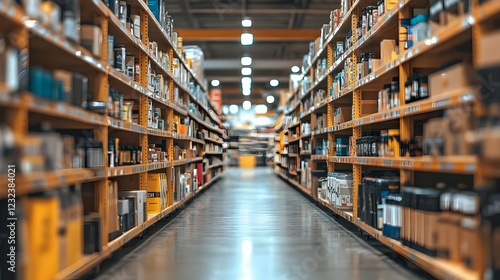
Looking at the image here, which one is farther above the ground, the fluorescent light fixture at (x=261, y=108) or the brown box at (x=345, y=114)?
the fluorescent light fixture at (x=261, y=108)

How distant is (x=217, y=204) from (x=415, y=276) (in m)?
4.66

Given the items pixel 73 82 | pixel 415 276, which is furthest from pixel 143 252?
pixel 415 276

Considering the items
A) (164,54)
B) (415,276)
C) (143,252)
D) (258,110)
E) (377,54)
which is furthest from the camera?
(258,110)

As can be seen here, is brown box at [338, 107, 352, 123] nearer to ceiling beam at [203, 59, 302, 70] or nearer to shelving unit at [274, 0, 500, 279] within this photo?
shelving unit at [274, 0, 500, 279]

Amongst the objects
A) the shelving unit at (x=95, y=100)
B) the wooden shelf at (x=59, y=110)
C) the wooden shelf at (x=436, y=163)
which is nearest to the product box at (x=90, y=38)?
the shelving unit at (x=95, y=100)

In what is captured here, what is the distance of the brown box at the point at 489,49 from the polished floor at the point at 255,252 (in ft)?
5.47

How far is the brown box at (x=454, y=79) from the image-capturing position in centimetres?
226

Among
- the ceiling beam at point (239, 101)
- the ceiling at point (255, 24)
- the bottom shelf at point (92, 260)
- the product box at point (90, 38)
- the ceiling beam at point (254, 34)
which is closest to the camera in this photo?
the bottom shelf at point (92, 260)

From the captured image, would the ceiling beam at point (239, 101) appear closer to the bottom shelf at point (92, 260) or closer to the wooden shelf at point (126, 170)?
the wooden shelf at point (126, 170)

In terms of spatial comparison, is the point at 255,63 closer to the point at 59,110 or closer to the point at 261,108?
the point at 261,108

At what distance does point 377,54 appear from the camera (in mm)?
5039

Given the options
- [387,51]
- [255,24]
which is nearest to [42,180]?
[387,51]

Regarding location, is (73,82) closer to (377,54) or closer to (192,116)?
(377,54)

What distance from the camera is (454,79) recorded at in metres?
2.35
